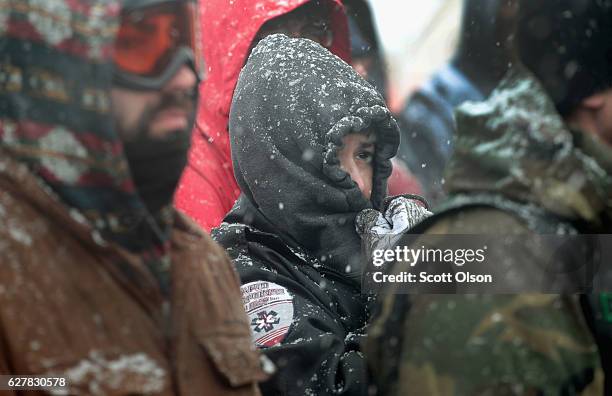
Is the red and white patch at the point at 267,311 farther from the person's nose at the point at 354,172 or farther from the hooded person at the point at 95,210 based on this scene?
the hooded person at the point at 95,210

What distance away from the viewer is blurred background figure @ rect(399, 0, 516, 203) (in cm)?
331

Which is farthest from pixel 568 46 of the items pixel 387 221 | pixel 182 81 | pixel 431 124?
pixel 431 124

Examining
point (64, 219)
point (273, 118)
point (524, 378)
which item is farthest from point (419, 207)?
point (64, 219)

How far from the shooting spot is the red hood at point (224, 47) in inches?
127

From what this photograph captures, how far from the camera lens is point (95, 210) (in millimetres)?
1468

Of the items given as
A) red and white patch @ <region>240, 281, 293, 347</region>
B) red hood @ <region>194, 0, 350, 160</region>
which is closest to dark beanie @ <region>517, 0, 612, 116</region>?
red and white patch @ <region>240, 281, 293, 347</region>

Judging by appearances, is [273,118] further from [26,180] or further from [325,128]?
[26,180]

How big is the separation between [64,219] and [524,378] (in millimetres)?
847

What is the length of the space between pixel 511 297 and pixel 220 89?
6.56ft

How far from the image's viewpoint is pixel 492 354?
4.78ft

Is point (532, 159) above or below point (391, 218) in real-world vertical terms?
above

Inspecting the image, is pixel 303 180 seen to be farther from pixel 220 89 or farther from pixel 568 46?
pixel 568 46

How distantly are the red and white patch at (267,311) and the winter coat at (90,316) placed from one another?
2.39 feet

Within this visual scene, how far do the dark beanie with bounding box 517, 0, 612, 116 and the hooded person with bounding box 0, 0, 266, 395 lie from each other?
0.67 metres
